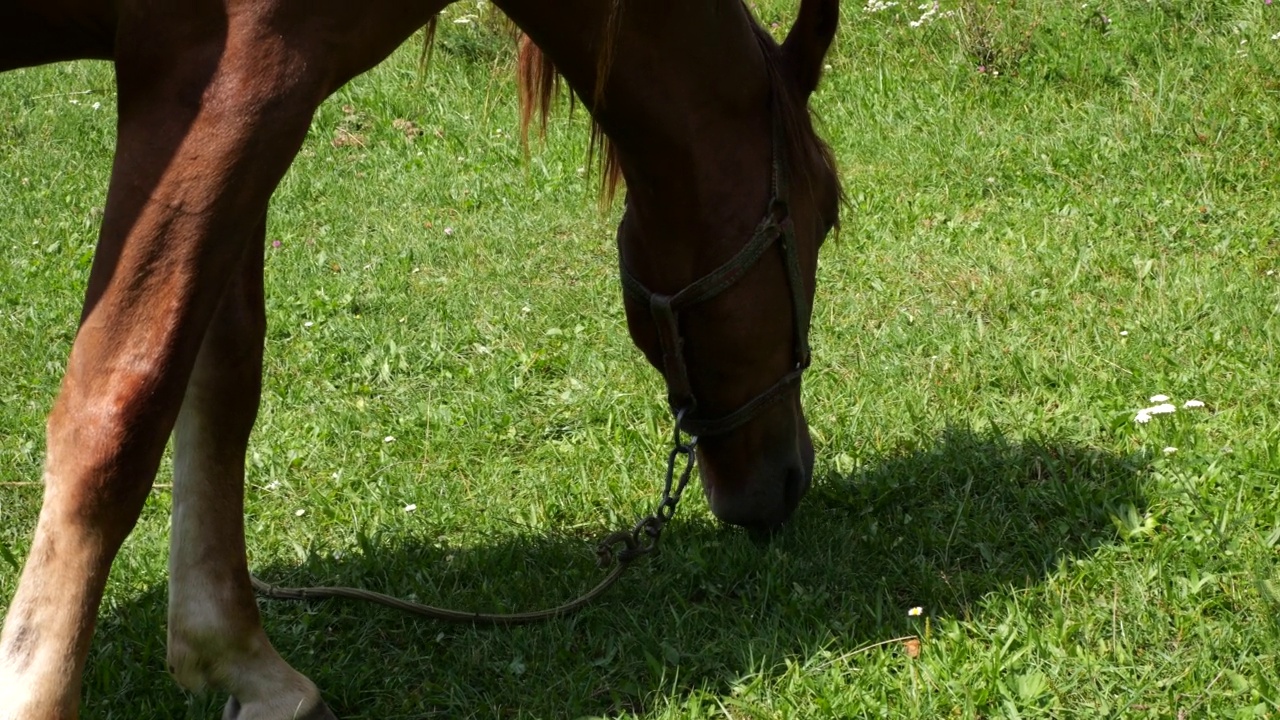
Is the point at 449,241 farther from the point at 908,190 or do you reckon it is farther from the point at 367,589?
the point at 367,589

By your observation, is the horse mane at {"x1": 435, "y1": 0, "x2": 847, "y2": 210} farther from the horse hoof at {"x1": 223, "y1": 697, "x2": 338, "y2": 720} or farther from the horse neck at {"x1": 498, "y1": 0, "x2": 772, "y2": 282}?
the horse hoof at {"x1": 223, "y1": 697, "x2": 338, "y2": 720}

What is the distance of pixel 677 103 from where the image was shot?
265 centimetres

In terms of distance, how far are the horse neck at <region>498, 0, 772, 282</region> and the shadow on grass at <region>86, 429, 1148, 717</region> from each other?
837mm

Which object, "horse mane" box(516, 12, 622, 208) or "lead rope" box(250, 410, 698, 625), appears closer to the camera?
"horse mane" box(516, 12, 622, 208)

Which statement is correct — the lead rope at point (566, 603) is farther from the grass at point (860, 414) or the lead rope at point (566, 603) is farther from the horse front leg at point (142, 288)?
the horse front leg at point (142, 288)

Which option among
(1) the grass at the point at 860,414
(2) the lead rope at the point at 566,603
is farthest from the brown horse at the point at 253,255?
(1) the grass at the point at 860,414

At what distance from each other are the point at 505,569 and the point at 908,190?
121 inches

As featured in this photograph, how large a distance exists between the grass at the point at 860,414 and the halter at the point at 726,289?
0.43 meters

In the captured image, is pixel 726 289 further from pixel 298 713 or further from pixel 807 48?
pixel 298 713

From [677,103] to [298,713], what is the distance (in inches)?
57.7

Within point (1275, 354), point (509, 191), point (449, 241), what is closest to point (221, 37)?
point (1275, 354)

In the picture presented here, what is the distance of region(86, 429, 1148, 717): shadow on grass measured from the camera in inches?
111

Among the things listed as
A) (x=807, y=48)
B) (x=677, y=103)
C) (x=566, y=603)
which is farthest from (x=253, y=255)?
(x=807, y=48)

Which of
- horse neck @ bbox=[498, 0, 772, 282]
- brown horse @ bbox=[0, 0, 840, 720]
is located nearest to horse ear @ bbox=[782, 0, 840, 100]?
brown horse @ bbox=[0, 0, 840, 720]
